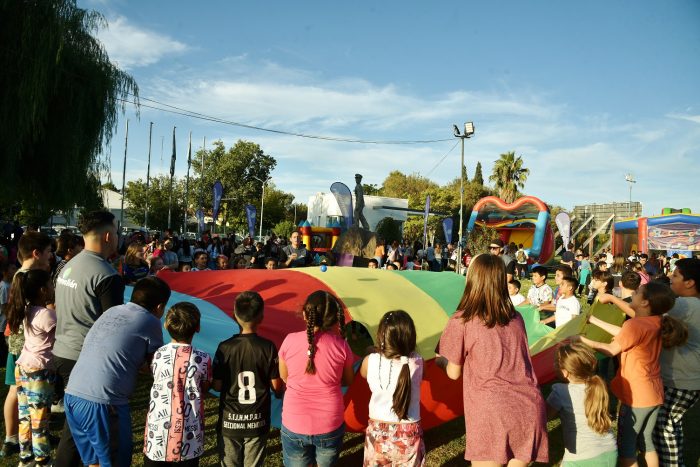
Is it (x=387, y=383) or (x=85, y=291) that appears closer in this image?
(x=387, y=383)

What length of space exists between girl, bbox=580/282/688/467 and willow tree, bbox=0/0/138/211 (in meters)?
11.2

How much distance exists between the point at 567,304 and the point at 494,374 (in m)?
3.60

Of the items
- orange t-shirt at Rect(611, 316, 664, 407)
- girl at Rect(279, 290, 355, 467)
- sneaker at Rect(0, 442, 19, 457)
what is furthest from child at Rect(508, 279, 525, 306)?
sneaker at Rect(0, 442, 19, 457)

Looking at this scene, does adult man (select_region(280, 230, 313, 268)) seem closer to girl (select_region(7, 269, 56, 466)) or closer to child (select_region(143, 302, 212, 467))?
girl (select_region(7, 269, 56, 466))

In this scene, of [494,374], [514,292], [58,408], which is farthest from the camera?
[514,292]

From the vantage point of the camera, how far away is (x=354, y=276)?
5.05 meters

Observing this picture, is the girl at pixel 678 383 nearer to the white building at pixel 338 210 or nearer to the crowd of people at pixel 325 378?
the crowd of people at pixel 325 378

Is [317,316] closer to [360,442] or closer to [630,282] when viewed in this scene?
[360,442]

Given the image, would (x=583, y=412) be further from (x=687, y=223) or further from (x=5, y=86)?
(x=687, y=223)

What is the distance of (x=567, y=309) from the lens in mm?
5492

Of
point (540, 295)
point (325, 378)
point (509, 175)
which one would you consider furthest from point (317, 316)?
point (509, 175)

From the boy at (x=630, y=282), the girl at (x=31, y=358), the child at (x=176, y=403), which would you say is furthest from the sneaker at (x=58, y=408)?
the boy at (x=630, y=282)

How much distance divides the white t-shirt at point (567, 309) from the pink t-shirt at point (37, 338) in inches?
189

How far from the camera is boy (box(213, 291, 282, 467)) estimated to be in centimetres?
269
